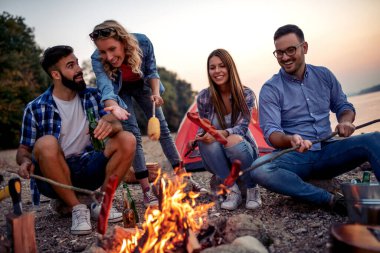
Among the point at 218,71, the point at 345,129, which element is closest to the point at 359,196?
→ the point at 345,129

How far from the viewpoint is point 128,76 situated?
4.52 meters

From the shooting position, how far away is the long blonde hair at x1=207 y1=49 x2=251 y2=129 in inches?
171

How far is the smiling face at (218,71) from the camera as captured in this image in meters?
4.38

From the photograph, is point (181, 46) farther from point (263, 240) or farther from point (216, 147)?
point (263, 240)

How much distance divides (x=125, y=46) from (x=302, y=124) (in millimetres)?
2287

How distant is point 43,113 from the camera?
4.09 meters

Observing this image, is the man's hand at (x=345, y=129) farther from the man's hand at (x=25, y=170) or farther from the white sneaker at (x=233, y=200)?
the man's hand at (x=25, y=170)

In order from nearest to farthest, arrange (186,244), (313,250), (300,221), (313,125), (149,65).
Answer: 1. (186,244)
2. (313,250)
3. (300,221)
4. (313,125)
5. (149,65)

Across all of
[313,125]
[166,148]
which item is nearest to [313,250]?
[313,125]

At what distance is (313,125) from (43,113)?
10.3 feet

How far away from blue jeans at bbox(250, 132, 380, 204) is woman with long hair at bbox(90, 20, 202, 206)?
1467 mm

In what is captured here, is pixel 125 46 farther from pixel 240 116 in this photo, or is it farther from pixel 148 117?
pixel 240 116

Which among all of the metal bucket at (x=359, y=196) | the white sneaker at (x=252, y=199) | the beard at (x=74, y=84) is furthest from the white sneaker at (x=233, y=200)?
the beard at (x=74, y=84)

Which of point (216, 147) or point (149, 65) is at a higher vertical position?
point (149, 65)
